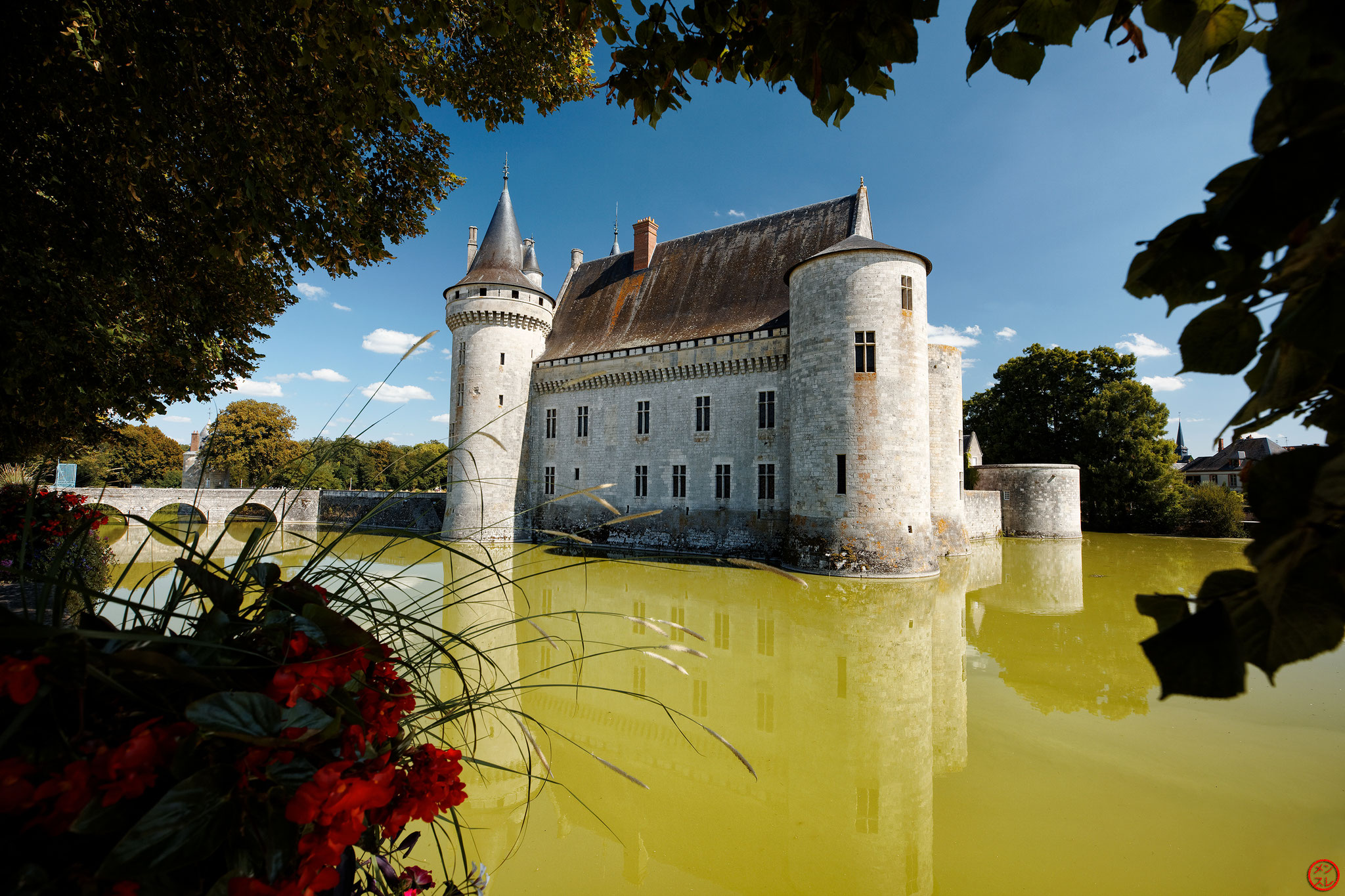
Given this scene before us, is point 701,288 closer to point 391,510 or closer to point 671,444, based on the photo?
point 671,444

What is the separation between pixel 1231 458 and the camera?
27922 mm

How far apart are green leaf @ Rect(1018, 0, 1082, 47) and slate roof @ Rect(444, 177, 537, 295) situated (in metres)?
18.6

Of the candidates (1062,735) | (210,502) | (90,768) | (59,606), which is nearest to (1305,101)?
(90,768)

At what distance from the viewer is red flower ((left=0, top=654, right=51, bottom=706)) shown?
919 mm

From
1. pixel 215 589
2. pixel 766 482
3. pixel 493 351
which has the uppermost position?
pixel 493 351

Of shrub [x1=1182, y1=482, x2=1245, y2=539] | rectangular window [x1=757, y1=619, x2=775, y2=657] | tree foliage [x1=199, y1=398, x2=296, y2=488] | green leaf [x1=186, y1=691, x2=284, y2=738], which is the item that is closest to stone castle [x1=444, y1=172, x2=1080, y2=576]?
rectangular window [x1=757, y1=619, x2=775, y2=657]

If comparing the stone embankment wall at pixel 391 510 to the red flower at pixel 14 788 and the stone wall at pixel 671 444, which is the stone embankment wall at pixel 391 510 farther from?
Result: the red flower at pixel 14 788

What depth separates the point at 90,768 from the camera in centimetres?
97

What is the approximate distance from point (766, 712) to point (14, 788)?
4941 millimetres

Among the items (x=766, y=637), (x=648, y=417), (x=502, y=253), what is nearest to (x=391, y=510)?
(x=502, y=253)

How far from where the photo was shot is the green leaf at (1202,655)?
0.81 meters

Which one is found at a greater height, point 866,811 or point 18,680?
point 18,680

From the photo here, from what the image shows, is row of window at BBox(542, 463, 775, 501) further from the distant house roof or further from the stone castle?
the distant house roof

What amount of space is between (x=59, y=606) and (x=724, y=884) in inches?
124
